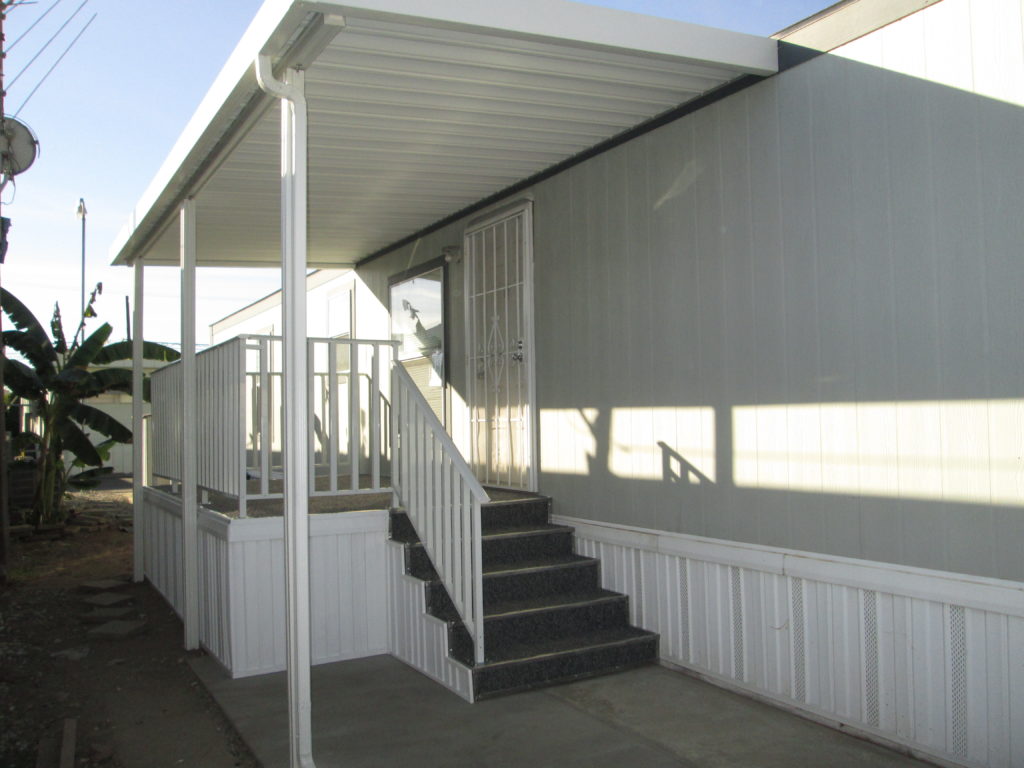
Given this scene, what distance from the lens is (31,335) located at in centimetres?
977

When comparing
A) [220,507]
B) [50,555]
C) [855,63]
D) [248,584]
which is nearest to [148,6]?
[50,555]

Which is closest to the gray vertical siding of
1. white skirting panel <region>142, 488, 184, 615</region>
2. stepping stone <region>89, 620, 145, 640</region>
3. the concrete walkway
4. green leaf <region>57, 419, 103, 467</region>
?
the concrete walkway

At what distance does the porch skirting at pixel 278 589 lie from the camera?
472cm

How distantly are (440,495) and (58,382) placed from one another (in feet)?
23.7

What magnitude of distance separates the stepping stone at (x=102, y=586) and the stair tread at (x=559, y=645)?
4.36 metres

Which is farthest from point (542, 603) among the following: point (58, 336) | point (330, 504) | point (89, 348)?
point (58, 336)

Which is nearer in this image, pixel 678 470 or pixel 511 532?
pixel 678 470

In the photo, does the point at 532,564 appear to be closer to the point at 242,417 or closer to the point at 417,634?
the point at 417,634

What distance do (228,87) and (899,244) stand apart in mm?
2917

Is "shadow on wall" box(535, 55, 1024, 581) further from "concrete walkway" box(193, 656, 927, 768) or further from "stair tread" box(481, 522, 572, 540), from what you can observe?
"concrete walkway" box(193, 656, 927, 768)

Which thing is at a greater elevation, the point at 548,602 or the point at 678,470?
the point at 678,470

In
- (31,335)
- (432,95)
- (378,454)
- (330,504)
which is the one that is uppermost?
(432,95)

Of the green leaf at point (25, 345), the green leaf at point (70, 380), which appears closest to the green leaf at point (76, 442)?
the green leaf at point (70, 380)

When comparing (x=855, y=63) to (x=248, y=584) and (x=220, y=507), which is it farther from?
(x=220, y=507)
